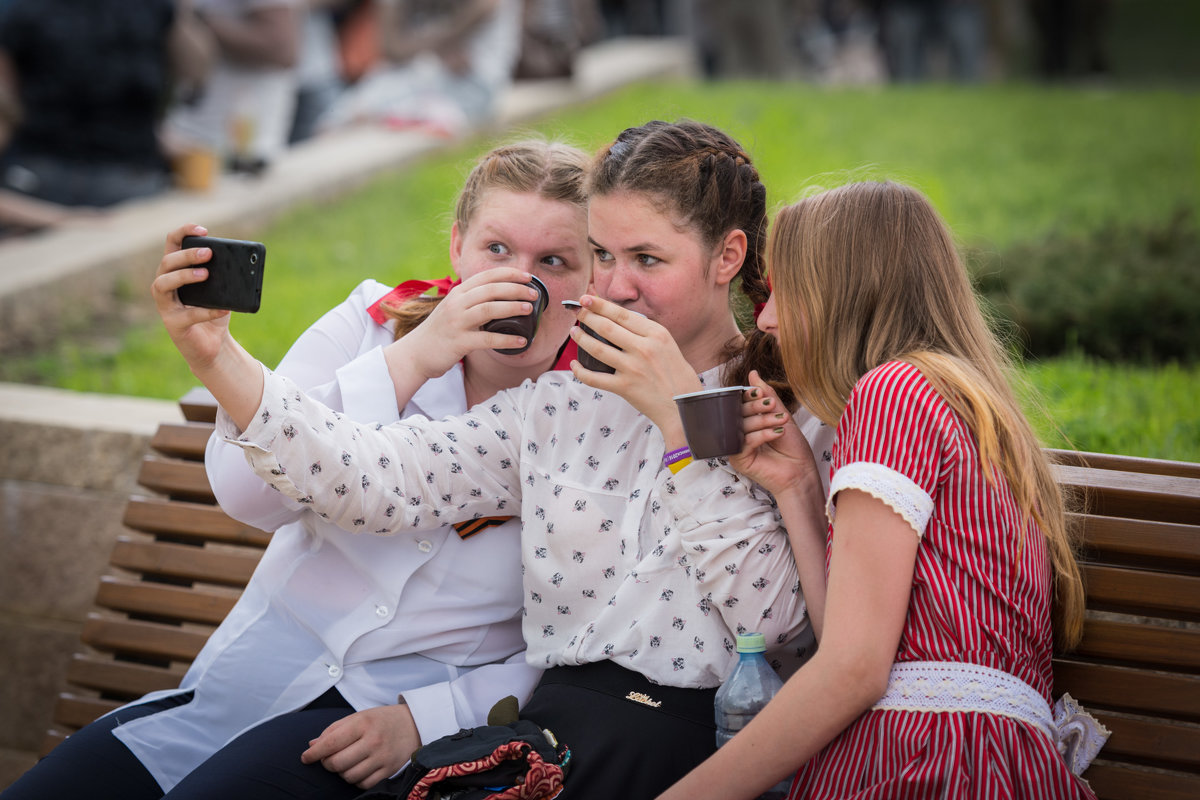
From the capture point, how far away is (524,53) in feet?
42.6

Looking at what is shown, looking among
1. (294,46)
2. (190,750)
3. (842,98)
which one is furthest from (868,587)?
(842,98)

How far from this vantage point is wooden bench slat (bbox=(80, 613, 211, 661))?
3344mm

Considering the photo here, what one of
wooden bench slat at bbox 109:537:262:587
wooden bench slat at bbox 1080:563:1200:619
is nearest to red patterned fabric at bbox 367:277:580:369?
wooden bench slat at bbox 109:537:262:587

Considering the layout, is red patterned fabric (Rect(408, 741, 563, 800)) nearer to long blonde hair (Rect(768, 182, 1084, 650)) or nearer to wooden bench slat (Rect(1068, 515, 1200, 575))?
long blonde hair (Rect(768, 182, 1084, 650))

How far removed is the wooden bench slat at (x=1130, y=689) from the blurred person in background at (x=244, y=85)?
23.2ft

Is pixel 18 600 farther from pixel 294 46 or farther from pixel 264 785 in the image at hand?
pixel 294 46

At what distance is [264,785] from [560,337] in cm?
119

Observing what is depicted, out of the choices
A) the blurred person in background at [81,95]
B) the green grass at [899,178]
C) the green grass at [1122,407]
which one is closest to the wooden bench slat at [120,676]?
the green grass at [899,178]

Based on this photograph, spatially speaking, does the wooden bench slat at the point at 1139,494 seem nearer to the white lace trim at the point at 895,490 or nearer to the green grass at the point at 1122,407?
the green grass at the point at 1122,407

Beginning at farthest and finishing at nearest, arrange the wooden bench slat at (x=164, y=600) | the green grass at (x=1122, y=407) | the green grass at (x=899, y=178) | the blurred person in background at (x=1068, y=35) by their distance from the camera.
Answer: the blurred person in background at (x=1068, y=35) → the green grass at (x=899, y=178) → the green grass at (x=1122, y=407) → the wooden bench slat at (x=164, y=600)

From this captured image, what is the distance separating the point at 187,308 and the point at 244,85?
22.3 ft

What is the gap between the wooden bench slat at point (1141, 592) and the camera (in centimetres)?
252

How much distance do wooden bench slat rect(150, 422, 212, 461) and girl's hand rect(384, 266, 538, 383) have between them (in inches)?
35.7

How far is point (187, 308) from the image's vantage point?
7.48 feet
